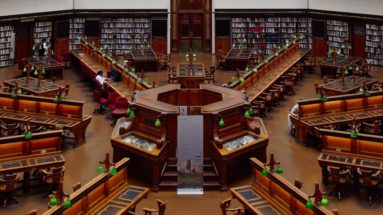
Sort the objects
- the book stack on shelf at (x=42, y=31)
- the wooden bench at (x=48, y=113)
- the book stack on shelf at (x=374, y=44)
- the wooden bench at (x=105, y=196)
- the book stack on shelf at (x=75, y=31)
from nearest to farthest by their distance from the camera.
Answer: the wooden bench at (x=105, y=196)
the wooden bench at (x=48, y=113)
the book stack on shelf at (x=374, y=44)
the book stack on shelf at (x=42, y=31)
the book stack on shelf at (x=75, y=31)

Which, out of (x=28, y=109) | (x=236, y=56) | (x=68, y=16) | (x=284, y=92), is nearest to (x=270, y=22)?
(x=236, y=56)

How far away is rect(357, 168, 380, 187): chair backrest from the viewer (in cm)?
917

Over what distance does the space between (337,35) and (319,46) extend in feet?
3.61

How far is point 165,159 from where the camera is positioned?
10477 mm

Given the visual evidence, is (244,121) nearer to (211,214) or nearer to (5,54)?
(211,214)

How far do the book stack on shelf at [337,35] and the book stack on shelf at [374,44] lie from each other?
108 centimetres

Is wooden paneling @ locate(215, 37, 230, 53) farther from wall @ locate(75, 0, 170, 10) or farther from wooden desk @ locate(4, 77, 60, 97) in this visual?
wooden desk @ locate(4, 77, 60, 97)

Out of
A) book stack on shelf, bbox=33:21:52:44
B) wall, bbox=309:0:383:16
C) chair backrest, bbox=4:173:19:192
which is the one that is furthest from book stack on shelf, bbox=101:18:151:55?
chair backrest, bbox=4:173:19:192

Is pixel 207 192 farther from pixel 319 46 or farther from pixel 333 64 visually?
pixel 319 46

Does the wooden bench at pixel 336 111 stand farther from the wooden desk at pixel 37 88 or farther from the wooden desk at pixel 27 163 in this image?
the wooden desk at pixel 37 88

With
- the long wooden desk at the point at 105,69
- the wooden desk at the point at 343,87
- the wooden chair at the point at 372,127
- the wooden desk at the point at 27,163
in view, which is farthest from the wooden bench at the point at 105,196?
the wooden desk at the point at 343,87

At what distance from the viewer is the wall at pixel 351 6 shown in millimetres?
20891

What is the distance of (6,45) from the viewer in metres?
21.1

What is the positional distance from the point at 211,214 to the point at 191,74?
6.48 metres
